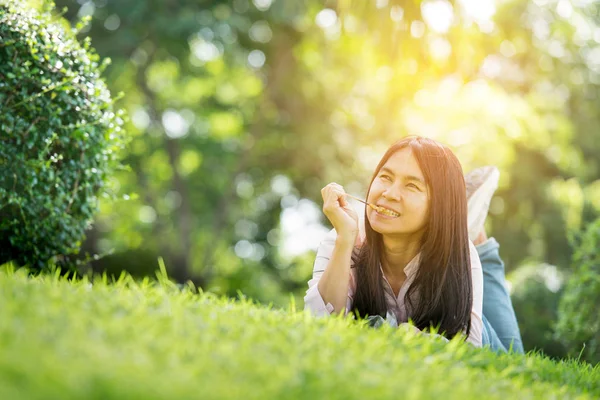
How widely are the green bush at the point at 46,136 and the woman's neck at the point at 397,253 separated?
2255 millimetres

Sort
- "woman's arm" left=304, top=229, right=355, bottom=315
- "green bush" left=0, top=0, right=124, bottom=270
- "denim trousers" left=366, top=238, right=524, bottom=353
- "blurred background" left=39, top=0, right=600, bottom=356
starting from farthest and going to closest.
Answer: "blurred background" left=39, top=0, right=600, bottom=356, "denim trousers" left=366, top=238, right=524, bottom=353, "green bush" left=0, top=0, right=124, bottom=270, "woman's arm" left=304, top=229, right=355, bottom=315

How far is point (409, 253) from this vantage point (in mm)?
4340

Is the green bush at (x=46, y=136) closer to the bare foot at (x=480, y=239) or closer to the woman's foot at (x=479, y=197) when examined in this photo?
the woman's foot at (x=479, y=197)

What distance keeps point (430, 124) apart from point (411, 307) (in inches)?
573

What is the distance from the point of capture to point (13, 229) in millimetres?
5113

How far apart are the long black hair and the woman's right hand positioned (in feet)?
0.91

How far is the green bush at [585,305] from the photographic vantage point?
6609 millimetres

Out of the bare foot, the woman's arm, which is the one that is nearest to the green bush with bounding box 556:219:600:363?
the bare foot

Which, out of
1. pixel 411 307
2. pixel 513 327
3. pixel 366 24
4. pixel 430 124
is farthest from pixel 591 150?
pixel 411 307

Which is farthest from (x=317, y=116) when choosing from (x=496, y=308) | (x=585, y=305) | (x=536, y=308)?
(x=496, y=308)

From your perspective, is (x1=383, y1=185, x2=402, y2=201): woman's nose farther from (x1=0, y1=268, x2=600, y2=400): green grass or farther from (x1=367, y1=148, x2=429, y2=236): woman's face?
(x1=0, y1=268, x2=600, y2=400): green grass

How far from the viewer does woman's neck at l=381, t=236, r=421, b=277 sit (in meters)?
4.30

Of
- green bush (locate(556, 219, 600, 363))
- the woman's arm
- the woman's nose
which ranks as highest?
the woman's nose

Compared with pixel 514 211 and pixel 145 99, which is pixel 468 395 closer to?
pixel 145 99
